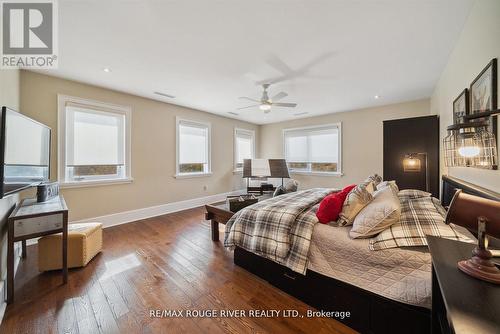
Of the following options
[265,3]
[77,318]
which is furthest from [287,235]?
[265,3]

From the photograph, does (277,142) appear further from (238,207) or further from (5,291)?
(5,291)

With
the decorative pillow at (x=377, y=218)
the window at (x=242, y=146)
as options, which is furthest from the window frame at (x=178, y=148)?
the decorative pillow at (x=377, y=218)

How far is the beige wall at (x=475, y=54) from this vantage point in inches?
52.1

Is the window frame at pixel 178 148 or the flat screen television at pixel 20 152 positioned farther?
the window frame at pixel 178 148

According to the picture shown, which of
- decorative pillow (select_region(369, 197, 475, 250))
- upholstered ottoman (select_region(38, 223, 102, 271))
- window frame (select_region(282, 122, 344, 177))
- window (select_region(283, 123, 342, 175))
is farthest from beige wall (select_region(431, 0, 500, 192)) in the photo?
upholstered ottoman (select_region(38, 223, 102, 271))

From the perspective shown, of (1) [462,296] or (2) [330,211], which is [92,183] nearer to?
(2) [330,211]

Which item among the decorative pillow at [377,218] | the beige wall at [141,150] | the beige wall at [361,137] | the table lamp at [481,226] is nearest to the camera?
the table lamp at [481,226]

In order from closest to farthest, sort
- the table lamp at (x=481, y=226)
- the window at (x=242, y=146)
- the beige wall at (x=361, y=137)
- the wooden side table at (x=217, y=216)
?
1. the table lamp at (x=481, y=226)
2. the wooden side table at (x=217, y=216)
3. the beige wall at (x=361, y=137)
4. the window at (x=242, y=146)

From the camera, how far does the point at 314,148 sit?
562 centimetres

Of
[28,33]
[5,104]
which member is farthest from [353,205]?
[28,33]

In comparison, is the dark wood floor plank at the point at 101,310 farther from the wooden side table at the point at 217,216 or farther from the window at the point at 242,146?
the window at the point at 242,146

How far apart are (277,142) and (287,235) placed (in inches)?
194

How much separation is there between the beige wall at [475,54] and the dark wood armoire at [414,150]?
0.75 m

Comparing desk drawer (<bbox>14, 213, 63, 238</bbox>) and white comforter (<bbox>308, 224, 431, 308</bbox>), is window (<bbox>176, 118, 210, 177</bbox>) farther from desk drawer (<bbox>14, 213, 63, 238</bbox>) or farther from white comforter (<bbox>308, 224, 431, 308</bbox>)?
white comforter (<bbox>308, 224, 431, 308</bbox>)
